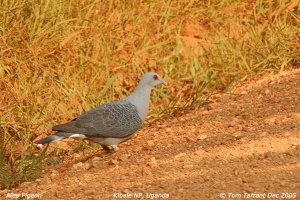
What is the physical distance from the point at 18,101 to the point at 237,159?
2196mm

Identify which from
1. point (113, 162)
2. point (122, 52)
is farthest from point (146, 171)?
point (122, 52)

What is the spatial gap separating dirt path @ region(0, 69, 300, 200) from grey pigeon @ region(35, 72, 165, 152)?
0.43ft

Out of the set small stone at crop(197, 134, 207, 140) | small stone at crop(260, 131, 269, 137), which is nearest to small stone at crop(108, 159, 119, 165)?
small stone at crop(197, 134, 207, 140)

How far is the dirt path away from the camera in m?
4.72

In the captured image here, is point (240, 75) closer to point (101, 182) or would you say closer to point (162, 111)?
point (162, 111)

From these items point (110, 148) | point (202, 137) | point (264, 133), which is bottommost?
point (110, 148)

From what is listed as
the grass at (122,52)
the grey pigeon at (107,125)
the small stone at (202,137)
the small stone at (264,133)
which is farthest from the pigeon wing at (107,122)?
the small stone at (264,133)

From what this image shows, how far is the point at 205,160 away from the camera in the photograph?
5.21 m

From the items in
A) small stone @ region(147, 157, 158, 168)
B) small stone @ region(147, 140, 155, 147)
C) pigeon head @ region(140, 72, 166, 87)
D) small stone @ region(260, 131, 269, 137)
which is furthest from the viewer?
pigeon head @ region(140, 72, 166, 87)

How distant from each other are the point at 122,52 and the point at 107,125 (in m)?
1.76

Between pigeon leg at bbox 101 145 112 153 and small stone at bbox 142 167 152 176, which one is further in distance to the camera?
pigeon leg at bbox 101 145 112 153

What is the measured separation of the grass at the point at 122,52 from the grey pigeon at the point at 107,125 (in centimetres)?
51

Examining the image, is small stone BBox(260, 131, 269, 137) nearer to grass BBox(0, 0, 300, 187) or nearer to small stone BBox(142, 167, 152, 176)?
small stone BBox(142, 167, 152, 176)

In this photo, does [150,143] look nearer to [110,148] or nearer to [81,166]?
[110,148]
